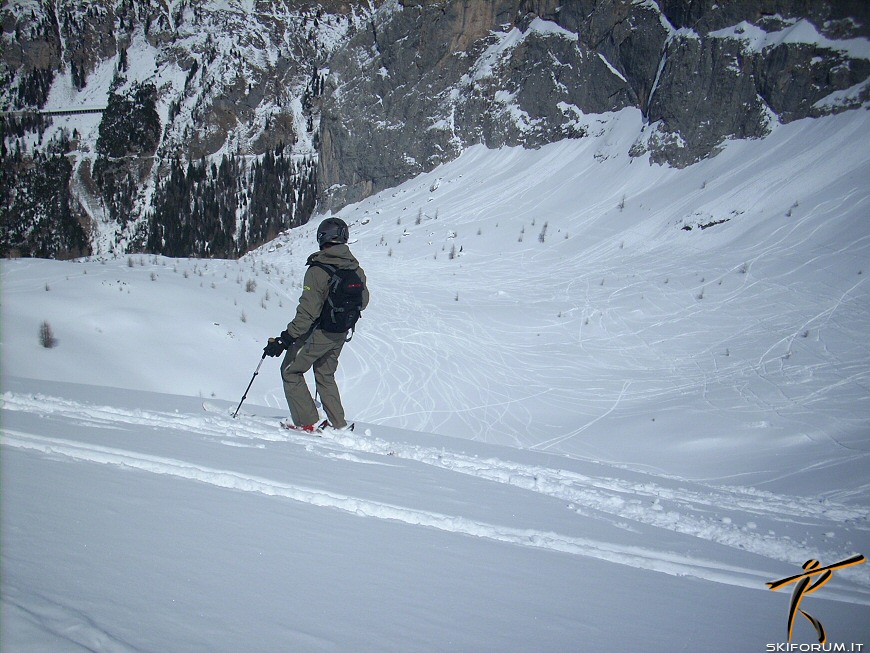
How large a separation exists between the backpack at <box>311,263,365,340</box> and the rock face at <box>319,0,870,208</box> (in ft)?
59.1

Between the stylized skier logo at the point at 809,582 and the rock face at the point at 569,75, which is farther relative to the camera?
the rock face at the point at 569,75

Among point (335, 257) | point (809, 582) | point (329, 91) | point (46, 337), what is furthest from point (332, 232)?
point (329, 91)

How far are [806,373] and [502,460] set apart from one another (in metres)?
6.13

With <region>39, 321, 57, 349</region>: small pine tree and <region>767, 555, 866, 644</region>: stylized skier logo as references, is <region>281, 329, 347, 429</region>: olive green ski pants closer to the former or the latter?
<region>767, 555, 866, 644</region>: stylized skier logo

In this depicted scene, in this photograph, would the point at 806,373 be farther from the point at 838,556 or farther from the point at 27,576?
the point at 27,576

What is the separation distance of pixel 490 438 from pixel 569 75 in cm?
2245

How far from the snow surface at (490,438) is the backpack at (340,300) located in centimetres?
110

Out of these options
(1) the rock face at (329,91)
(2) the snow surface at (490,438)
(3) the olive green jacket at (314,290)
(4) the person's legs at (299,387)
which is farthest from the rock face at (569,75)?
(4) the person's legs at (299,387)

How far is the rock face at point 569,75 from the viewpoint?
18562 millimetres

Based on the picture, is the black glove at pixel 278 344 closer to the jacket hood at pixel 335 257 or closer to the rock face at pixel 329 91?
the jacket hood at pixel 335 257

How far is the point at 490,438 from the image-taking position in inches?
314

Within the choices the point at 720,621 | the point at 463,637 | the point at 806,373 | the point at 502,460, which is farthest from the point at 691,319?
the point at 463,637

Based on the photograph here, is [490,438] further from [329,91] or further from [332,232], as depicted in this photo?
[329,91]

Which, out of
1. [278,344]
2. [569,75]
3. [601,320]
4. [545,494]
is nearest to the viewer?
[545,494]
